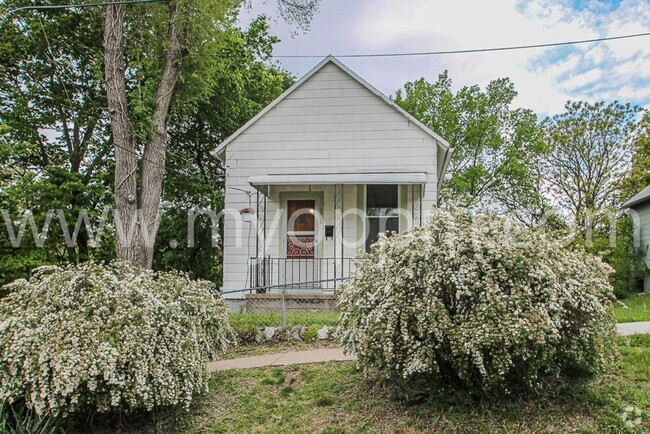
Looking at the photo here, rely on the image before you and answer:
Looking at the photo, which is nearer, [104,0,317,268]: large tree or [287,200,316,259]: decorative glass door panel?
[104,0,317,268]: large tree

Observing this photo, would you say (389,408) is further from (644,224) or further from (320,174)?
(644,224)

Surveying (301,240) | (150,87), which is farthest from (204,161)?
(301,240)

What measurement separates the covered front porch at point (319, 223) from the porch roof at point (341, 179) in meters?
0.41

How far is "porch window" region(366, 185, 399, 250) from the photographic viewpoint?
10.6 m

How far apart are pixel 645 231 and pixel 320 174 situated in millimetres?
12058

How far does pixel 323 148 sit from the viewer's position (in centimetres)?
1064

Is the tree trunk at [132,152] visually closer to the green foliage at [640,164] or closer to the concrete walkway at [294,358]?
the concrete walkway at [294,358]

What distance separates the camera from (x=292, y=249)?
10.6 m

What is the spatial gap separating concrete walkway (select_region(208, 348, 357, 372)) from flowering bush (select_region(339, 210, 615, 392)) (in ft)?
5.35

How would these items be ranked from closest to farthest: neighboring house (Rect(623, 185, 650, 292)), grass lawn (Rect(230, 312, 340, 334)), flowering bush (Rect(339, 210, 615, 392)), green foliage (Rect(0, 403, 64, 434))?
flowering bush (Rect(339, 210, 615, 392)) → green foliage (Rect(0, 403, 64, 434)) → grass lawn (Rect(230, 312, 340, 334)) → neighboring house (Rect(623, 185, 650, 292))

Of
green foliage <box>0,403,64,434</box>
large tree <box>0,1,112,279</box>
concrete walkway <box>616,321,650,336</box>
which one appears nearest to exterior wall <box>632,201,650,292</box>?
concrete walkway <box>616,321,650,336</box>

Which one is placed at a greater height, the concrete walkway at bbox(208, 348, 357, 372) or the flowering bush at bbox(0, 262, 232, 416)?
the flowering bush at bbox(0, 262, 232, 416)

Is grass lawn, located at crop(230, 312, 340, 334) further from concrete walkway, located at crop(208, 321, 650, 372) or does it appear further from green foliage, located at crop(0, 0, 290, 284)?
green foliage, located at crop(0, 0, 290, 284)

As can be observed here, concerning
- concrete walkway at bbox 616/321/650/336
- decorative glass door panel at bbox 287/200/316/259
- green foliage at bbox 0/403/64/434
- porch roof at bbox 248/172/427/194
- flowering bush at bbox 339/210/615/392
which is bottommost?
green foliage at bbox 0/403/64/434
